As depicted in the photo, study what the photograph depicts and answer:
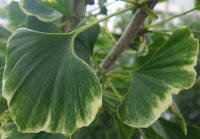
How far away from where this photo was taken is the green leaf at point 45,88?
251 mm

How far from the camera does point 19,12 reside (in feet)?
1.80

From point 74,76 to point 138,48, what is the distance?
329 mm

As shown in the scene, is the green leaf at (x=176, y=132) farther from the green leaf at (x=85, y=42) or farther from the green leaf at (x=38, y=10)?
the green leaf at (x=38, y=10)

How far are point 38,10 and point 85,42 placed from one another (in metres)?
0.14

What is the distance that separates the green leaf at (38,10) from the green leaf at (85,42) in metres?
0.08

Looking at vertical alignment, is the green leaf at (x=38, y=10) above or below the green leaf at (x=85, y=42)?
above

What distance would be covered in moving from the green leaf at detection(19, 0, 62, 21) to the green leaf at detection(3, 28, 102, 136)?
0.45 feet

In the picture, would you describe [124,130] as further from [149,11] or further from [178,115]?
[149,11]

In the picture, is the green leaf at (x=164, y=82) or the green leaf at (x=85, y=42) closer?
the green leaf at (x=164, y=82)

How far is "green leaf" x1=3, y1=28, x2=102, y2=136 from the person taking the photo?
251mm

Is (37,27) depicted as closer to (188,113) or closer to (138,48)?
(138,48)

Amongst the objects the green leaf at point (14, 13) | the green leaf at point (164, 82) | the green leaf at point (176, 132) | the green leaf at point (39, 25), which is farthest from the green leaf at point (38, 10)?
the green leaf at point (176, 132)

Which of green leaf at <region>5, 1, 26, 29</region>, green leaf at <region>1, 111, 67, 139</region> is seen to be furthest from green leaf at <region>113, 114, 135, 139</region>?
green leaf at <region>5, 1, 26, 29</region>

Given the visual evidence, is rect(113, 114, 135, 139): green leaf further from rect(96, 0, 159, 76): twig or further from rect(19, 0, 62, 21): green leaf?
rect(19, 0, 62, 21): green leaf
